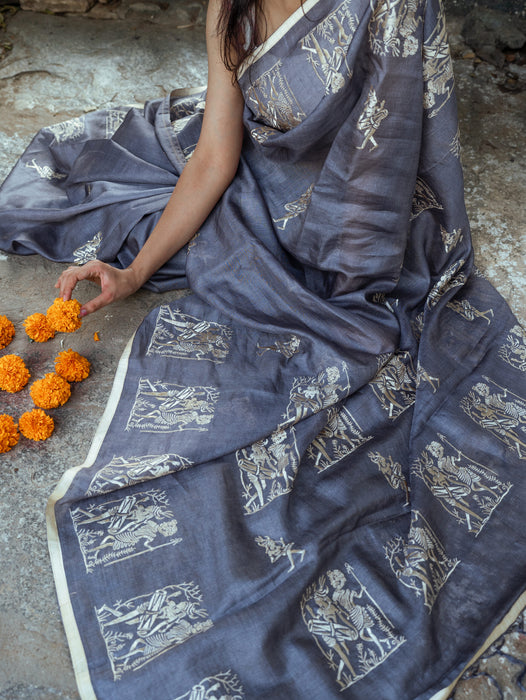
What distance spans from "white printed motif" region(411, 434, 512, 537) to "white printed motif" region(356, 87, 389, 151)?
69cm

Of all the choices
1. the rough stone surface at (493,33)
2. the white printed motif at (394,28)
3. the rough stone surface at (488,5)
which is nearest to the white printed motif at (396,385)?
the white printed motif at (394,28)

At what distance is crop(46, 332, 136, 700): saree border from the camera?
1.10m

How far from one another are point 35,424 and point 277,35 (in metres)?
1.05

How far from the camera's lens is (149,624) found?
1.13m

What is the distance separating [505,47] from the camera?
9.63 ft

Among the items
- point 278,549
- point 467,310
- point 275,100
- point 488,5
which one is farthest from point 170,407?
point 488,5

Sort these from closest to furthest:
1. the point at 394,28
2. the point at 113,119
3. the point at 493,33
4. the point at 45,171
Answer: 1. the point at 394,28
2. the point at 45,171
3. the point at 113,119
4. the point at 493,33

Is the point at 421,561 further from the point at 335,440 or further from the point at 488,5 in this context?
the point at 488,5

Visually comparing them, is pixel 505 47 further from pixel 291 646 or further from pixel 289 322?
pixel 291 646

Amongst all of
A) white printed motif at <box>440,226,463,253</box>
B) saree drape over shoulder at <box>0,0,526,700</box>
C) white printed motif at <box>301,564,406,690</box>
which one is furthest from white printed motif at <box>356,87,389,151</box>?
white printed motif at <box>301,564,406,690</box>

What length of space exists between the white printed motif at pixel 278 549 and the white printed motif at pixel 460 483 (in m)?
0.33

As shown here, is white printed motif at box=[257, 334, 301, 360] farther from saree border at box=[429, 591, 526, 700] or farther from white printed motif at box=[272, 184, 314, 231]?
saree border at box=[429, 591, 526, 700]

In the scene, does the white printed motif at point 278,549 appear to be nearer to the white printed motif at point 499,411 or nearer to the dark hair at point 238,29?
the white printed motif at point 499,411

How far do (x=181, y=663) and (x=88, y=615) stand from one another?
8.0 inches
